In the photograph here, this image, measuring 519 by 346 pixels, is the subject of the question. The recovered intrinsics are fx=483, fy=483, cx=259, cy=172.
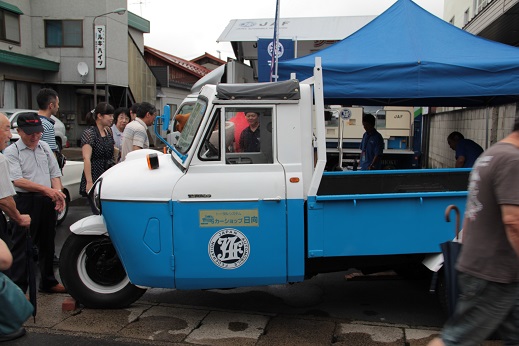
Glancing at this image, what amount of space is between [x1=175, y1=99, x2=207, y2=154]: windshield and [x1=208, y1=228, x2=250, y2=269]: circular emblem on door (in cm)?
80

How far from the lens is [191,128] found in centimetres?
428

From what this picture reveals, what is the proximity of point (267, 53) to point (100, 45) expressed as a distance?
19018 millimetres

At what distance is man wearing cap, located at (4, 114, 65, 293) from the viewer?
4.38 meters

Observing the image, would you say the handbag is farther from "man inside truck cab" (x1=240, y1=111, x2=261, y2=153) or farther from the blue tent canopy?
the blue tent canopy

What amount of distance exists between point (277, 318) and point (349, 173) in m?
1.68

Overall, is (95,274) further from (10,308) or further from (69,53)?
(69,53)

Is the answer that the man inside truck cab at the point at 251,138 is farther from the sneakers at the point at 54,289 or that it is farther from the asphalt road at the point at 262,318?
the sneakers at the point at 54,289

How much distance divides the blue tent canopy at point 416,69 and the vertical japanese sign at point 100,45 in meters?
21.1

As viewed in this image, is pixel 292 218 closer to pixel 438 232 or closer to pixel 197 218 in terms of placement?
pixel 197 218

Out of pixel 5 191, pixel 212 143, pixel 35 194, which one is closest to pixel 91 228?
pixel 35 194

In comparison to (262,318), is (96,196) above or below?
above

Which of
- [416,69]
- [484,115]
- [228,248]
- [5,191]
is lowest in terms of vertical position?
[228,248]

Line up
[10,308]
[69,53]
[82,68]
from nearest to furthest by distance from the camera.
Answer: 1. [10,308]
2. [82,68]
3. [69,53]

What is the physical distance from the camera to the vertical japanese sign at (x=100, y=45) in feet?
79.0
